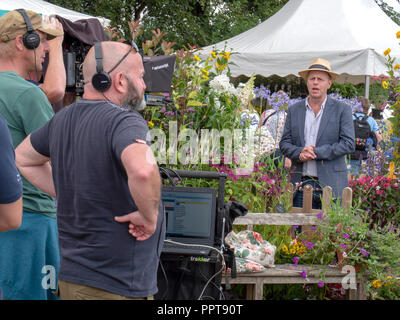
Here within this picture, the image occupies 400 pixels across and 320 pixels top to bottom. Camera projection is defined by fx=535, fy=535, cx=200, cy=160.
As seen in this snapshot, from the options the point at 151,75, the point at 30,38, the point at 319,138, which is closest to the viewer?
the point at 30,38

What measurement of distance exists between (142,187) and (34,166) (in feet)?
2.27

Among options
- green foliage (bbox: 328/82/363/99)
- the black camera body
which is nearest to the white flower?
the black camera body

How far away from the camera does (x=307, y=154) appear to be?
4414 mm

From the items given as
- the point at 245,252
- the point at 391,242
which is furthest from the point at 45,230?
the point at 391,242

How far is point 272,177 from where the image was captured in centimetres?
453

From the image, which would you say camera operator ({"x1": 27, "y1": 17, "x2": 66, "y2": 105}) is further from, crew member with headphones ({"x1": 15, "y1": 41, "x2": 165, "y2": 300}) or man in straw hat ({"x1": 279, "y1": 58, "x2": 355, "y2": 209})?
man in straw hat ({"x1": 279, "y1": 58, "x2": 355, "y2": 209})

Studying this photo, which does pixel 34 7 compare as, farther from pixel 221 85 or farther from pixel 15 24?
pixel 15 24

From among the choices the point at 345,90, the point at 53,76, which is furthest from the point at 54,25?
the point at 345,90

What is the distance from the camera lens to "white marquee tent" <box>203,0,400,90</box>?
927 cm

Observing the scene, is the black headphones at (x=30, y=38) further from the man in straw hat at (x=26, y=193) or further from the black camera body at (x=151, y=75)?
the black camera body at (x=151, y=75)

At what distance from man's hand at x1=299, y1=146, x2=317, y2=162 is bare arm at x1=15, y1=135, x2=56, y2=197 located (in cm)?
263

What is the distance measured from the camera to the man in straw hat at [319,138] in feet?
14.5

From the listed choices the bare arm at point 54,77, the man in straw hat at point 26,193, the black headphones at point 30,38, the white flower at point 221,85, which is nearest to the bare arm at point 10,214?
the man in straw hat at point 26,193
